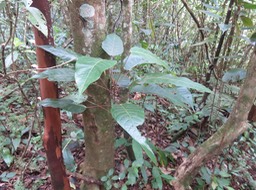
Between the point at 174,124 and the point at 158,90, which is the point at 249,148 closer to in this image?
the point at 174,124

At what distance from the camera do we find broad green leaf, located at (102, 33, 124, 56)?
1.02m

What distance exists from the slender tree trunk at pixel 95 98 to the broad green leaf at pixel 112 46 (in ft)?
0.34

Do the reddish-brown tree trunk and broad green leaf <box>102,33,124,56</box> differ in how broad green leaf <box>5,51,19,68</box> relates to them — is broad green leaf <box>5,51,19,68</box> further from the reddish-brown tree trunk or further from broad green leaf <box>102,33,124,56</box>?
broad green leaf <box>102,33,124,56</box>

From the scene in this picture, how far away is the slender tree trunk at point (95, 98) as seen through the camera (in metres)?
1.12

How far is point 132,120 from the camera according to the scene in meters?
0.87

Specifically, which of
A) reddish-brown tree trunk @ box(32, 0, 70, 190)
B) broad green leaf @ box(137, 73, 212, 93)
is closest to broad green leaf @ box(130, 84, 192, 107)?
broad green leaf @ box(137, 73, 212, 93)

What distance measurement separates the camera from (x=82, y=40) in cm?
114

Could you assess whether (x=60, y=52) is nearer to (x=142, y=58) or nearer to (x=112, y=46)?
(x=112, y=46)

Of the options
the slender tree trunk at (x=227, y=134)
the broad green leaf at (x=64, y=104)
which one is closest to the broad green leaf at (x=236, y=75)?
the slender tree trunk at (x=227, y=134)

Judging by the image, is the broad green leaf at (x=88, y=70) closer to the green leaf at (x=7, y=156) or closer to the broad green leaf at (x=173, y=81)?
the broad green leaf at (x=173, y=81)

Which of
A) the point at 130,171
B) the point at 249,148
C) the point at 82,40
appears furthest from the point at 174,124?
the point at 82,40

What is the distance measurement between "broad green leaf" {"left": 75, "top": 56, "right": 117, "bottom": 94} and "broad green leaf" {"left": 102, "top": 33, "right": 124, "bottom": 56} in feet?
0.67

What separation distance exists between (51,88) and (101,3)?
1.61 feet

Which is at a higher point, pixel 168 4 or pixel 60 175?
pixel 168 4
